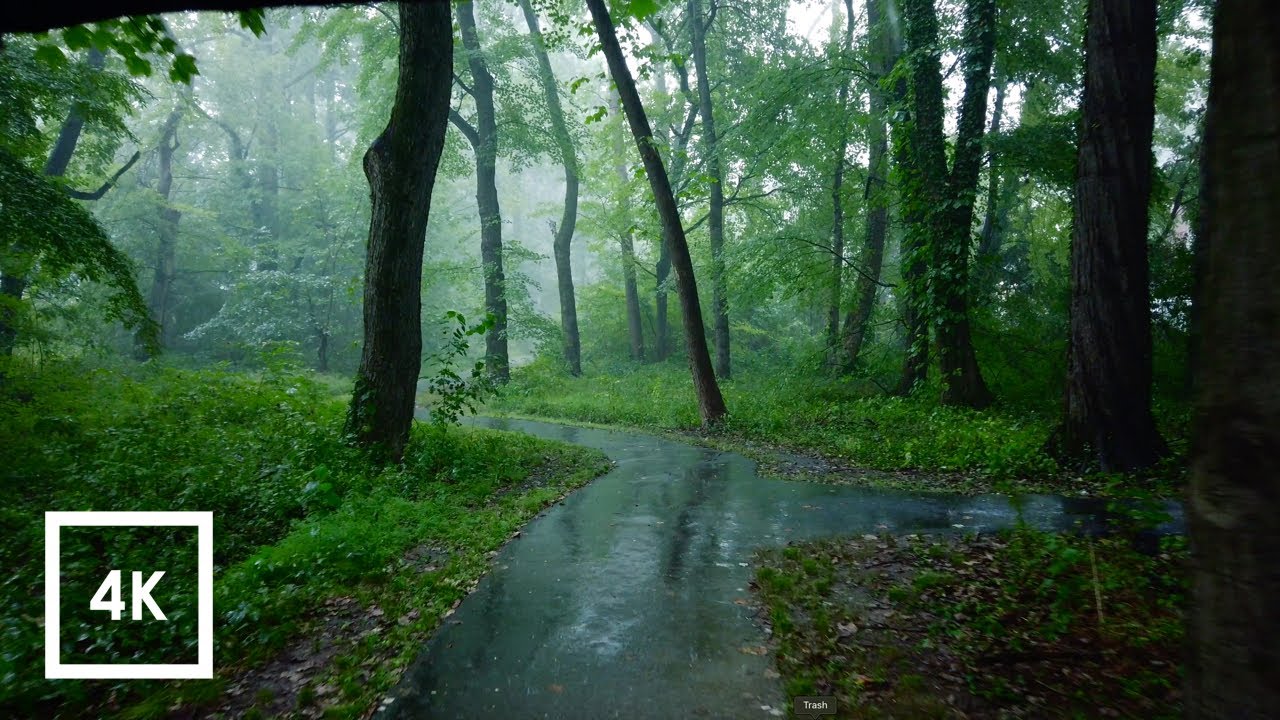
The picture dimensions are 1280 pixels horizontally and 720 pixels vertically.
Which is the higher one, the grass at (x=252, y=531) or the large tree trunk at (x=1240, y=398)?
the large tree trunk at (x=1240, y=398)

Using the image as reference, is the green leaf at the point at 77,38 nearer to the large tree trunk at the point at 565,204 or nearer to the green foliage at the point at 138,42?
the green foliage at the point at 138,42

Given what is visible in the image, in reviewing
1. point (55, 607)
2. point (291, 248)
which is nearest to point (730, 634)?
point (55, 607)

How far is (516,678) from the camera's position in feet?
12.7

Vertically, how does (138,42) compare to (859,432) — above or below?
above

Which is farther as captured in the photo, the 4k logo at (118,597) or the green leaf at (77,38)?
the 4k logo at (118,597)

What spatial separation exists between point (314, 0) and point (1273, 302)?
10.7 feet

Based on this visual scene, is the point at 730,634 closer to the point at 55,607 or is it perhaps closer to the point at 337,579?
the point at 337,579

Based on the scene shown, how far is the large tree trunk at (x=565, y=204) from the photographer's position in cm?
2555

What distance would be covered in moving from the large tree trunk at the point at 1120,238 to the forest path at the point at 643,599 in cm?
164

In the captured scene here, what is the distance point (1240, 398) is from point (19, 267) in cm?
1474

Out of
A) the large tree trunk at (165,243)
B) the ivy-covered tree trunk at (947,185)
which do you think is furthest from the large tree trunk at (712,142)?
the large tree trunk at (165,243)

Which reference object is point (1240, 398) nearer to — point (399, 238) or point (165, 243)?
point (399, 238)

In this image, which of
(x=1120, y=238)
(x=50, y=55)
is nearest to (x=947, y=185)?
(x=1120, y=238)

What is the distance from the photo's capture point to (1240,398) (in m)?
2.11
